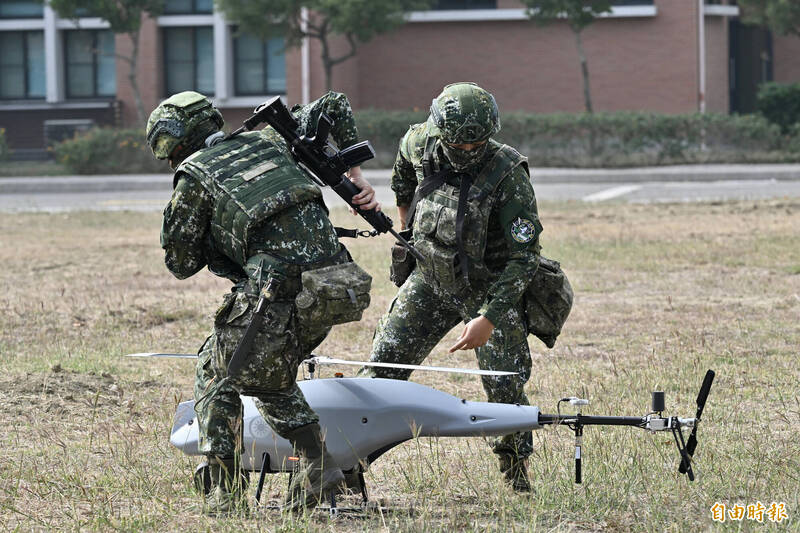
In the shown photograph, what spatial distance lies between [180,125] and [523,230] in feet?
4.56

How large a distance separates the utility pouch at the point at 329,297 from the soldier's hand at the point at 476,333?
0.44m

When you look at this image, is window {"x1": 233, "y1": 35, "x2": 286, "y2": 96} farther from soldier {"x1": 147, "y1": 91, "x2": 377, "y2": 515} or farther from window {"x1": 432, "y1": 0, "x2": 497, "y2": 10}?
soldier {"x1": 147, "y1": 91, "x2": 377, "y2": 515}

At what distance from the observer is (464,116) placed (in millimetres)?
4582

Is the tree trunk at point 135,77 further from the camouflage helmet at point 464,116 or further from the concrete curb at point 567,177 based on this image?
the camouflage helmet at point 464,116

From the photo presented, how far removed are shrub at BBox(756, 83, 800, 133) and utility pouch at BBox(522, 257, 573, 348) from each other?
2410 cm

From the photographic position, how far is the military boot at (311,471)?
4.46 meters

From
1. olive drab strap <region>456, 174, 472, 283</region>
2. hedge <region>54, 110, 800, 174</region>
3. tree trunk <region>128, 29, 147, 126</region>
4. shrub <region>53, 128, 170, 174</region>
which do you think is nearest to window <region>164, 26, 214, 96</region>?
tree trunk <region>128, 29, 147, 126</region>

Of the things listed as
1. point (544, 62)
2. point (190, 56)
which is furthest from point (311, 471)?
point (190, 56)

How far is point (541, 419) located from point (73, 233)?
1193 cm

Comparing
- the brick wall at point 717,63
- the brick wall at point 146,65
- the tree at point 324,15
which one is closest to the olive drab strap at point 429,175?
the tree at point 324,15

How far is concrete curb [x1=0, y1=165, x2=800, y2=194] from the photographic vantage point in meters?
21.8

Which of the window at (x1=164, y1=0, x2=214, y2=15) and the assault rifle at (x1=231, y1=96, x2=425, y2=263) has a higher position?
the window at (x1=164, y1=0, x2=214, y2=15)

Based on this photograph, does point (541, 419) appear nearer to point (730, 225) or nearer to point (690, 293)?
point (690, 293)

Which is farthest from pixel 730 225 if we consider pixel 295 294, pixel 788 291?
pixel 295 294
